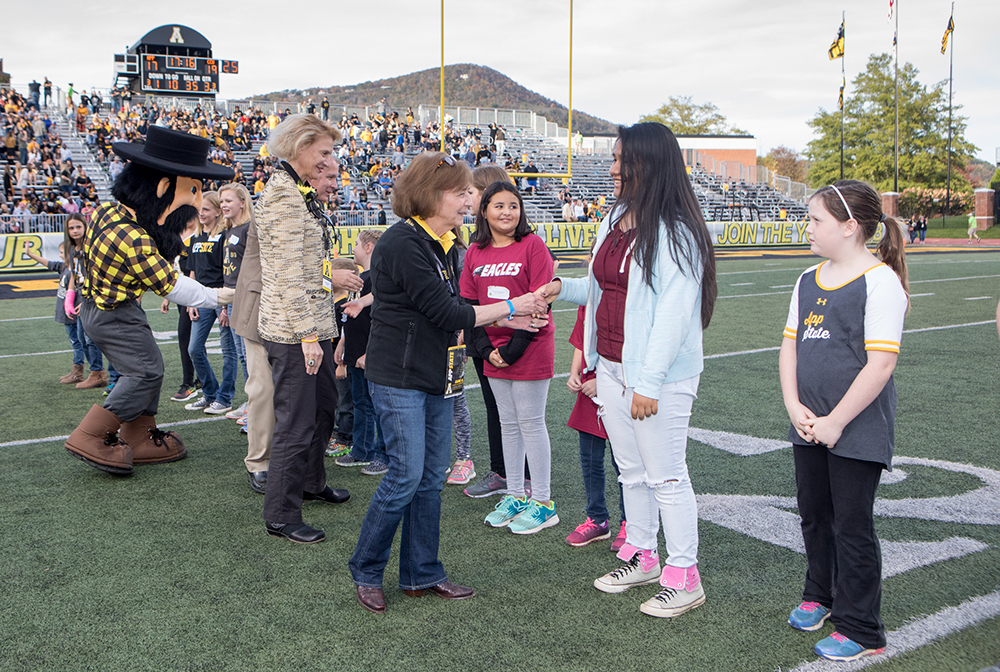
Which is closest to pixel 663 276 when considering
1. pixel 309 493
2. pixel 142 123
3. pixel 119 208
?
Answer: pixel 309 493

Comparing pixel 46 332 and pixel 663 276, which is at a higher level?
pixel 663 276

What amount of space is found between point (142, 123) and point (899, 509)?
109ft

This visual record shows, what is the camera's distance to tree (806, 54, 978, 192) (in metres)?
55.8

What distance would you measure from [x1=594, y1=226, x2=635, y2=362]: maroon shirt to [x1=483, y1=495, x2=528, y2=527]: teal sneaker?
133cm

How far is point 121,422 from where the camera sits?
532 centimetres

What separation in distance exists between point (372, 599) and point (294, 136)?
2.32m

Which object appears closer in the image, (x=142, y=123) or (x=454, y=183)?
(x=454, y=183)

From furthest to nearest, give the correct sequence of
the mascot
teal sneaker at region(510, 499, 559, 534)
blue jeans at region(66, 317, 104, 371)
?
1. blue jeans at region(66, 317, 104, 371)
2. the mascot
3. teal sneaker at region(510, 499, 559, 534)

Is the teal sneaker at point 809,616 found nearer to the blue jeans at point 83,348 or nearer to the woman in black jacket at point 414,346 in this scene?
the woman in black jacket at point 414,346

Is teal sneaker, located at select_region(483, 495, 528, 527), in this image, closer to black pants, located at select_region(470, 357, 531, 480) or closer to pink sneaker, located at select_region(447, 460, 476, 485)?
black pants, located at select_region(470, 357, 531, 480)

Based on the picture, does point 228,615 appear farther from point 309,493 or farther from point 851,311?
point 851,311

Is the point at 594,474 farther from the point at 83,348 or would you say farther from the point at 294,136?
the point at 83,348

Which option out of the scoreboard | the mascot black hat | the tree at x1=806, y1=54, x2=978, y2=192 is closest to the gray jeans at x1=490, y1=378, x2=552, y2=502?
the mascot black hat

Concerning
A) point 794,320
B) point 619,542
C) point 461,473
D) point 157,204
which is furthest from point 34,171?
point 794,320
